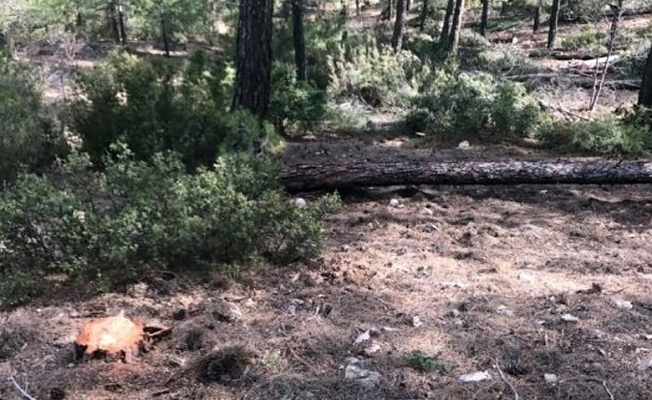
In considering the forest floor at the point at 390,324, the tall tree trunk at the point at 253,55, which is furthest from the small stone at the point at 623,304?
the tall tree trunk at the point at 253,55

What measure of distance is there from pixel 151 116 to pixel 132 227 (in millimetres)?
3026

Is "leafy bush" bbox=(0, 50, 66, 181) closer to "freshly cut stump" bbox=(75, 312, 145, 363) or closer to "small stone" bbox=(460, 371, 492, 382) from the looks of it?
"freshly cut stump" bbox=(75, 312, 145, 363)

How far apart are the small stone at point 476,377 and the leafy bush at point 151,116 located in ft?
11.9

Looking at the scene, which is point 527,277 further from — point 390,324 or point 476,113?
point 476,113

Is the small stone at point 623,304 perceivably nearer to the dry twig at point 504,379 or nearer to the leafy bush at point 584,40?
the dry twig at point 504,379

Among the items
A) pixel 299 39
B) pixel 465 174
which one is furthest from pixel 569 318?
pixel 299 39

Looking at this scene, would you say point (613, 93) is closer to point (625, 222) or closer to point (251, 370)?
point (625, 222)

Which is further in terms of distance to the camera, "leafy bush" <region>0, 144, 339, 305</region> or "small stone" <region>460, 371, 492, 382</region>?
"leafy bush" <region>0, 144, 339, 305</region>

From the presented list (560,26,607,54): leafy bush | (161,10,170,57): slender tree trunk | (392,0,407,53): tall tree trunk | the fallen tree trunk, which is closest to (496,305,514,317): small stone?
the fallen tree trunk

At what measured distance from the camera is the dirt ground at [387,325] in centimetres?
281

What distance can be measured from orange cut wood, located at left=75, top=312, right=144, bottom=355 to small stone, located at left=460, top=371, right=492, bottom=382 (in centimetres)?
154

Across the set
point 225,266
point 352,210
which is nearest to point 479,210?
point 352,210

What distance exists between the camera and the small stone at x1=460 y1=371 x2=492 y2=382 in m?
2.88

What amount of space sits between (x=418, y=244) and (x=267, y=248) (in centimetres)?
129
